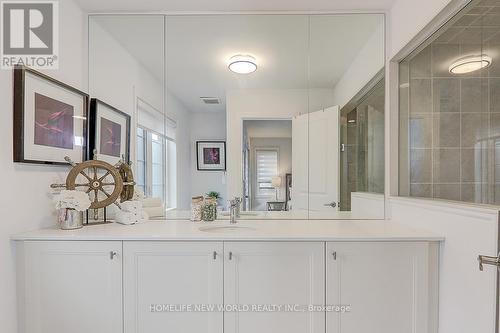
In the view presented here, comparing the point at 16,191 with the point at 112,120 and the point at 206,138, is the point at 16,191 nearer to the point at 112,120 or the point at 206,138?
the point at 112,120

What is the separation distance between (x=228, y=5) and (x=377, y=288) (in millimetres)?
2043

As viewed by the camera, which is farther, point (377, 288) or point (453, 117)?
point (453, 117)

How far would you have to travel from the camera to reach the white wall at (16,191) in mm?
1440

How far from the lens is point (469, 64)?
1694 mm

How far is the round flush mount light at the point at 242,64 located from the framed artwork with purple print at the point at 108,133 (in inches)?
35.6

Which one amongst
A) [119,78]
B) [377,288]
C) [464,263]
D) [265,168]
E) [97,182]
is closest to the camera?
[464,263]

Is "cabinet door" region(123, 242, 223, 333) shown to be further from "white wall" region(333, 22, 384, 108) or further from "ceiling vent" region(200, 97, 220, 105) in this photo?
"white wall" region(333, 22, 384, 108)

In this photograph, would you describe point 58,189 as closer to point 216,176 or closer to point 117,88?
point 117,88

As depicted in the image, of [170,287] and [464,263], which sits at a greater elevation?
[464,263]

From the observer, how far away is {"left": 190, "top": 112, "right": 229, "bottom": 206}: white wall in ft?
6.82

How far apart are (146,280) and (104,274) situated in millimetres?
233

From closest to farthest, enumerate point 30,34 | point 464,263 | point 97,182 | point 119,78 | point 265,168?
point 464,263
point 30,34
point 97,182
point 265,168
point 119,78

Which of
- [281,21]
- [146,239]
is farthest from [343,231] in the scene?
[281,21]

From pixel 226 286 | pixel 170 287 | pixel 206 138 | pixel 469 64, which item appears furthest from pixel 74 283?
pixel 469 64
